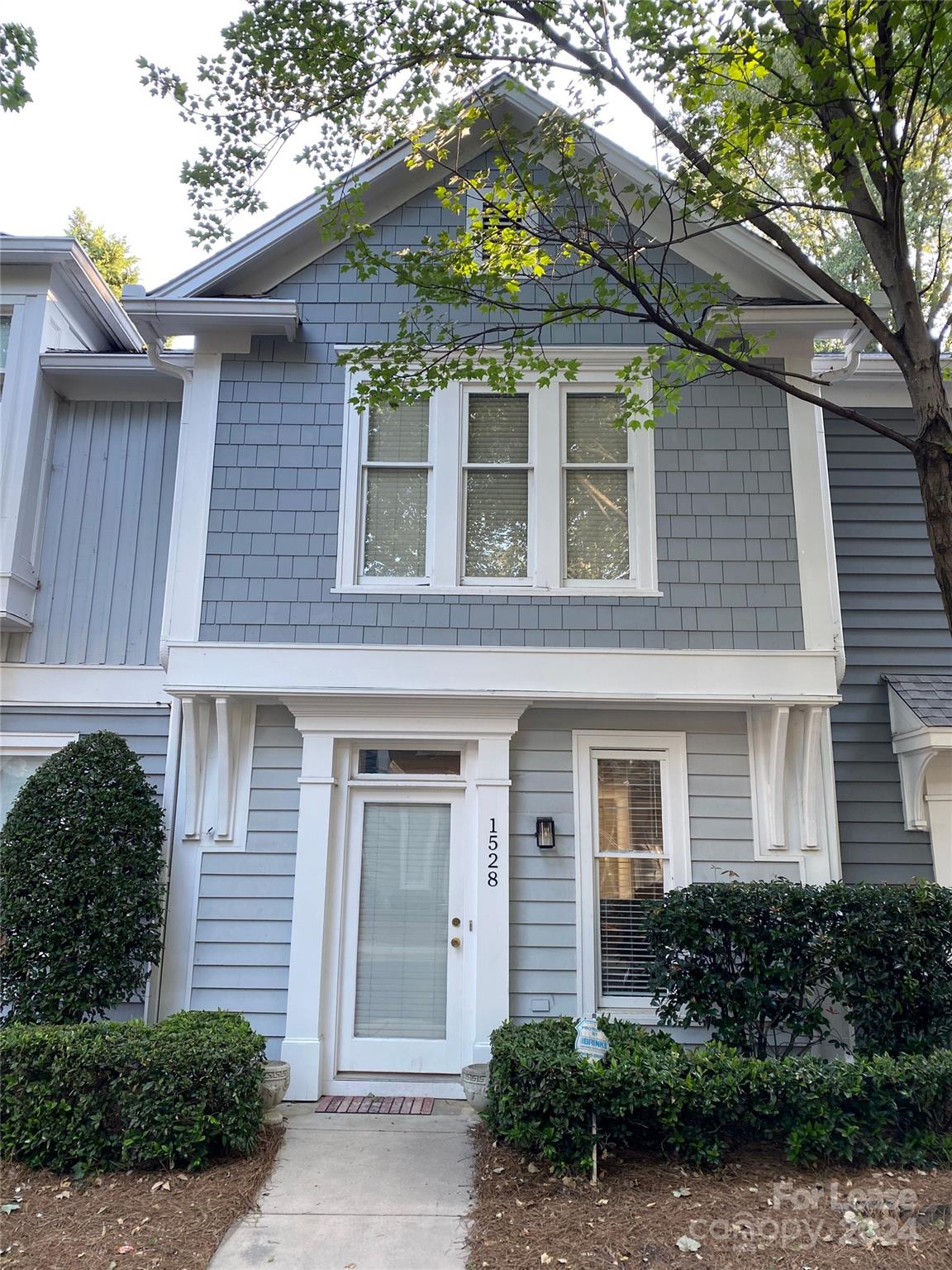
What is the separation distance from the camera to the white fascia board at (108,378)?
7285mm

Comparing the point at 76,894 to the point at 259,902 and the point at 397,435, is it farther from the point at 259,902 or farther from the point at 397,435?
the point at 397,435

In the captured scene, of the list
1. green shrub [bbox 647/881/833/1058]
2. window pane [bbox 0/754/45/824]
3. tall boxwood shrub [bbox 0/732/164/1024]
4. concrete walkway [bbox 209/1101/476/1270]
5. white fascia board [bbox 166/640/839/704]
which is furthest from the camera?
window pane [bbox 0/754/45/824]

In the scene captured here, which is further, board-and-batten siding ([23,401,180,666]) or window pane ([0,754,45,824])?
board-and-batten siding ([23,401,180,666])

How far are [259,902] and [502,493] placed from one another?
11.1 feet

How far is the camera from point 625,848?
6.30m

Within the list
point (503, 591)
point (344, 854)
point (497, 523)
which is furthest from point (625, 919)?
point (497, 523)

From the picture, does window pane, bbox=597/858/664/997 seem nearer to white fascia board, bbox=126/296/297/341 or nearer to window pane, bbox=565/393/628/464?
window pane, bbox=565/393/628/464

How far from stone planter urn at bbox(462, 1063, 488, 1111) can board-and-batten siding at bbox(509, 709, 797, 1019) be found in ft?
1.69

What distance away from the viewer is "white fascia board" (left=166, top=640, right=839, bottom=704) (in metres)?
6.14

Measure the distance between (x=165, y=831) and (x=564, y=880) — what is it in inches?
110

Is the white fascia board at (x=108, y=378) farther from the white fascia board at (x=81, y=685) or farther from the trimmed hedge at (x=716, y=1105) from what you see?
the trimmed hedge at (x=716, y=1105)

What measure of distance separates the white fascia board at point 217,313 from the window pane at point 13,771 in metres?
3.41

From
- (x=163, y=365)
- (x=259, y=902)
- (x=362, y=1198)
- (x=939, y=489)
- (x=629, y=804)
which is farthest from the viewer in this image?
(x=163, y=365)

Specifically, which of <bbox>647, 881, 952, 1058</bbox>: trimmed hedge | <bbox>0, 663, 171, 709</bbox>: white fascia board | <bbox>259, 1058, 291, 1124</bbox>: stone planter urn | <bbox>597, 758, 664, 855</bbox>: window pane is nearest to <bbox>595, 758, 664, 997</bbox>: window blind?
<bbox>597, 758, 664, 855</bbox>: window pane
